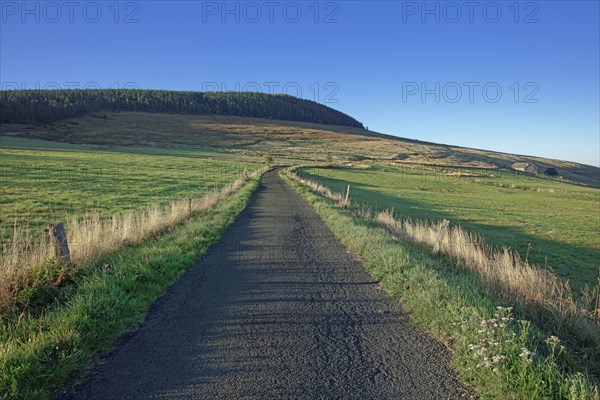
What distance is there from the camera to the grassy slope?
9356 cm

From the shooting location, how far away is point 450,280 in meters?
6.84

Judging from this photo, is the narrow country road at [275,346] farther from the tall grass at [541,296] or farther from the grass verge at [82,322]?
the tall grass at [541,296]

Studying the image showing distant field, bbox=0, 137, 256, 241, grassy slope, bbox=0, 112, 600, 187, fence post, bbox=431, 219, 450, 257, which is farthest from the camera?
grassy slope, bbox=0, 112, 600, 187

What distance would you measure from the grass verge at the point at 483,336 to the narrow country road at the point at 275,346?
0.25 meters

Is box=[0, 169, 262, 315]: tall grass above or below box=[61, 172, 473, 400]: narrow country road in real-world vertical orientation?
above

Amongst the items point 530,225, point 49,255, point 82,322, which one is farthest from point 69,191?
point 530,225

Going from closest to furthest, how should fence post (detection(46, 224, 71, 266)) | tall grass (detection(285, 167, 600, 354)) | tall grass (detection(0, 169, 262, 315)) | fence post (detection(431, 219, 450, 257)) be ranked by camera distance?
tall grass (detection(285, 167, 600, 354))
tall grass (detection(0, 169, 262, 315))
fence post (detection(46, 224, 71, 266))
fence post (detection(431, 219, 450, 257))

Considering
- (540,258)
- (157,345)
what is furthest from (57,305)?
(540,258)

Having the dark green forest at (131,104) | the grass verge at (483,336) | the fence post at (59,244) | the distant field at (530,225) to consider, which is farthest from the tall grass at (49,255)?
the dark green forest at (131,104)

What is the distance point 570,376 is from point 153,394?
434 cm

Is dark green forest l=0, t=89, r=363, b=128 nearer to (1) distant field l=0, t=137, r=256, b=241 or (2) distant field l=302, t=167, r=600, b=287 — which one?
(1) distant field l=0, t=137, r=256, b=241

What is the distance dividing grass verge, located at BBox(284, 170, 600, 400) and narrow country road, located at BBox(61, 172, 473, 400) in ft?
0.81

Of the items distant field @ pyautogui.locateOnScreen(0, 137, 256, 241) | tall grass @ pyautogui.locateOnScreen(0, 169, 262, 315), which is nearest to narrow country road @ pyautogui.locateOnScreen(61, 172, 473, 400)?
tall grass @ pyautogui.locateOnScreen(0, 169, 262, 315)

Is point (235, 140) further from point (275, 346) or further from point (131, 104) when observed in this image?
point (275, 346)
